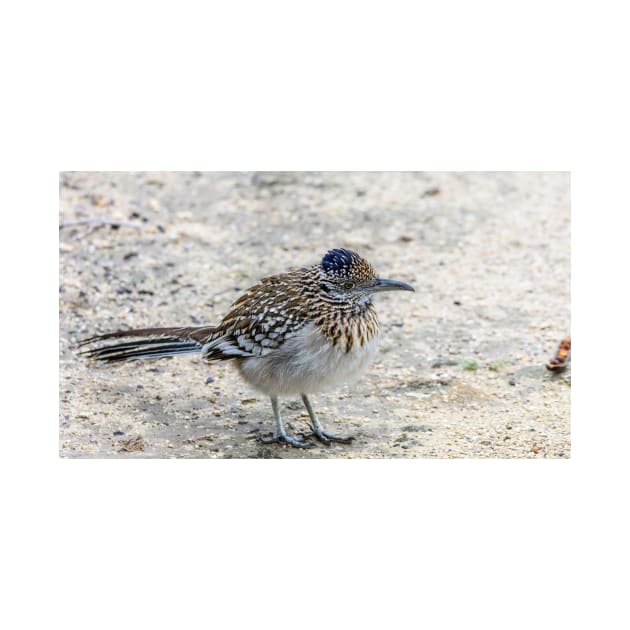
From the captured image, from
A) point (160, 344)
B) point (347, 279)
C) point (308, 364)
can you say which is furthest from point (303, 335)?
point (160, 344)

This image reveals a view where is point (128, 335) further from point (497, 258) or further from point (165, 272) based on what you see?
point (497, 258)

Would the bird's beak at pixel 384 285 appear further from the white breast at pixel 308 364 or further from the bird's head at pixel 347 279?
the white breast at pixel 308 364

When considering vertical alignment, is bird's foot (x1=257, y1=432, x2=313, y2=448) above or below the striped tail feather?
below

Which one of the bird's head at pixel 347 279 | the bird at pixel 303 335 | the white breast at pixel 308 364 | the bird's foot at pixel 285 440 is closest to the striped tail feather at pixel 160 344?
the bird at pixel 303 335

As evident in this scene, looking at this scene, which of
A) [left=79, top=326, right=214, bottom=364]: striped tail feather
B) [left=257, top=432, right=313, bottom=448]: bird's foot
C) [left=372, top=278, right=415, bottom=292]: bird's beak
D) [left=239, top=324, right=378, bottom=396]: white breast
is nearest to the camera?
[left=239, top=324, right=378, bottom=396]: white breast

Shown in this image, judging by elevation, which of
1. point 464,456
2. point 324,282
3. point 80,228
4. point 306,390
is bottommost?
point 464,456

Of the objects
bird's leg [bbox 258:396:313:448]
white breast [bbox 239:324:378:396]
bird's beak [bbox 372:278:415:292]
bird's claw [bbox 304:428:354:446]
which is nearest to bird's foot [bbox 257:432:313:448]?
bird's leg [bbox 258:396:313:448]

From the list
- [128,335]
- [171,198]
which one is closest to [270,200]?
[171,198]

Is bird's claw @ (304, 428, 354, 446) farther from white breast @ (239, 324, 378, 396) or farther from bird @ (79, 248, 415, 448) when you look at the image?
white breast @ (239, 324, 378, 396)
